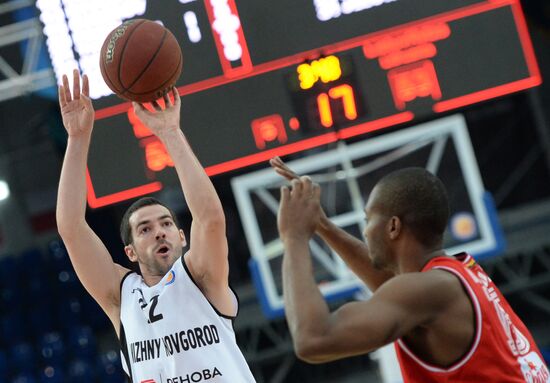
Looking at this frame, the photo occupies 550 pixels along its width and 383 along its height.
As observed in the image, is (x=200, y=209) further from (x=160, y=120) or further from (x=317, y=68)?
(x=317, y=68)

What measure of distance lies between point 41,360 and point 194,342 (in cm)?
885

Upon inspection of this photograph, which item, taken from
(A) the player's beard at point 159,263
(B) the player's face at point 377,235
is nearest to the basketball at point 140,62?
(A) the player's beard at point 159,263

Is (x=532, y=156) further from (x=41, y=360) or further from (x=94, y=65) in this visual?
(x=94, y=65)

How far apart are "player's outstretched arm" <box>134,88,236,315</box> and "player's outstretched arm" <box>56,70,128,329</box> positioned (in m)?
0.36

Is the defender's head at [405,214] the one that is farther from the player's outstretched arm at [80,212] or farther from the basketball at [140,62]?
the basketball at [140,62]

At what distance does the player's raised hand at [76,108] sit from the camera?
3.97 m

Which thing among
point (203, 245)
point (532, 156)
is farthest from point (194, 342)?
point (532, 156)

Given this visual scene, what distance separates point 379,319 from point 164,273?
1.62 m

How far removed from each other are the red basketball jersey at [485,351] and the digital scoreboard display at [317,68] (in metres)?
3.92

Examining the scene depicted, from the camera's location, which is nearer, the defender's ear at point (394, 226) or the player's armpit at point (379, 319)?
the player's armpit at point (379, 319)

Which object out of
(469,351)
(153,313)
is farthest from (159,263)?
(469,351)

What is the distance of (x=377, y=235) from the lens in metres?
2.75

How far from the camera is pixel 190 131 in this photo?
6637 mm

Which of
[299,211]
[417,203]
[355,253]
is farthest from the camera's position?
[355,253]
